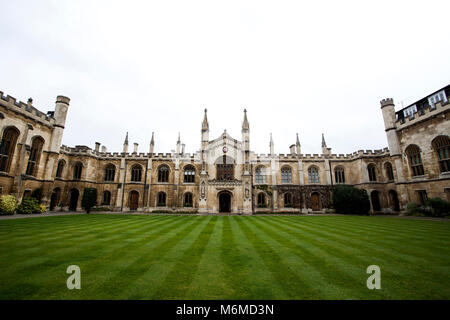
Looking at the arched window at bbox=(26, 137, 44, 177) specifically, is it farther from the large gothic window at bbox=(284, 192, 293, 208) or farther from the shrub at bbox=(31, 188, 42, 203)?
the large gothic window at bbox=(284, 192, 293, 208)

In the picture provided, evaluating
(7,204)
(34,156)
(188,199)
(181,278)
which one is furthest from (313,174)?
(34,156)

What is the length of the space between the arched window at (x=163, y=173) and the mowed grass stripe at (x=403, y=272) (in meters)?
28.7

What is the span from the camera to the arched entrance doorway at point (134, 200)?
103 feet

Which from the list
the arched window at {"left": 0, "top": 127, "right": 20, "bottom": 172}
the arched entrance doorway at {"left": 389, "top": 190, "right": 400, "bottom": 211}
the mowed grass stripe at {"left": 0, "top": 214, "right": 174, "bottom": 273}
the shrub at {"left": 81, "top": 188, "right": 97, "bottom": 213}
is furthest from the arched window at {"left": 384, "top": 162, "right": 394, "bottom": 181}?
the arched window at {"left": 0, "top": 127, "right": 20, "bottom": 172}

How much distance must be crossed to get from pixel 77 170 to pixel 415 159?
148ft

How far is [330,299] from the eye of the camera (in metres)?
3.55

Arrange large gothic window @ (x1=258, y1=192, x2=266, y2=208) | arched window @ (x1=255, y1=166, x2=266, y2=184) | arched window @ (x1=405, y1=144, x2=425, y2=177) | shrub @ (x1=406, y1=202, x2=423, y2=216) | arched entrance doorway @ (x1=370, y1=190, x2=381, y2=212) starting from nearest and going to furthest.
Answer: shrub @ (x1=406, y1=202, x2=423, y2=216), arched window @ (x1=405, y1=144, x2=425, y2=177), arched entrance doorway @ (x1=370, y1=190, x2=381, y2=212), large gothic window @ (x1=258, y1=192, x2=266, y2=208), arched window @ (x1=255, y1=166, x2=266, y2=184)

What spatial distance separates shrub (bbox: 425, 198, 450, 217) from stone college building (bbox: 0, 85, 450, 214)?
2558 mm

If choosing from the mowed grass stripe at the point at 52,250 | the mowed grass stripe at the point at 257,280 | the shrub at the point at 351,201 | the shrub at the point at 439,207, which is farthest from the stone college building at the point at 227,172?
the mowed grass stripe at the point at 257,280

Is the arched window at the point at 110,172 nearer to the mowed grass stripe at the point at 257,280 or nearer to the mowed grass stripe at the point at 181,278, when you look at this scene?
the mowed grass stripe at the point at 181,278

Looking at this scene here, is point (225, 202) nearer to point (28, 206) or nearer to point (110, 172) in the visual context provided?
point (110, 172)

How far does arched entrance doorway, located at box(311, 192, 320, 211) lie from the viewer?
31.0 m

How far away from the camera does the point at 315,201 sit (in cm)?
3125
